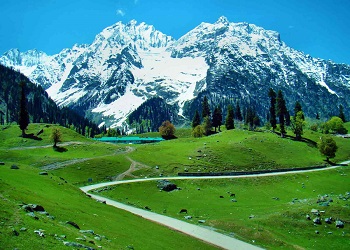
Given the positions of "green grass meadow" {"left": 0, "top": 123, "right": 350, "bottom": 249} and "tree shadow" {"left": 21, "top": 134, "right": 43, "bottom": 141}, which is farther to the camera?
"tree shadow" {"left": 21, "top": 134, "right": 43, "bottom": 141}

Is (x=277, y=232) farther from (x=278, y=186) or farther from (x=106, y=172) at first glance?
(x=106, y=172)

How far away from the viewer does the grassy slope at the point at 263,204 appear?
153 ft

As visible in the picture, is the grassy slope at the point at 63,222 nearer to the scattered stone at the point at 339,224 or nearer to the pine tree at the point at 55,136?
the scattered stone at the point at 339,224

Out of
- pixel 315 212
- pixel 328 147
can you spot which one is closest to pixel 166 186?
pixel 315 212

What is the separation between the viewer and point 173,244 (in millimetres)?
37375

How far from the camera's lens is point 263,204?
2724 inches

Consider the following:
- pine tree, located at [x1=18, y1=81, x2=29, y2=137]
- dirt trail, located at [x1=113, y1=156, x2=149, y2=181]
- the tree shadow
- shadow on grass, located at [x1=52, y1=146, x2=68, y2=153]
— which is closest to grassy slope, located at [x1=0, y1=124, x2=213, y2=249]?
dirt trail, located at [x1=113, y1=156, x2=149, y2=181]

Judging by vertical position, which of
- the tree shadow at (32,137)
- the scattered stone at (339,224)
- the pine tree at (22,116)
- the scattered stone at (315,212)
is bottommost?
the scattered stone at (339,224)

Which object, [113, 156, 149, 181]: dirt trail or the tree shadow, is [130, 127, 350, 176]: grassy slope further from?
the tree shadow

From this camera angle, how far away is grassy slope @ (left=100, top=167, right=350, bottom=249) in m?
46.7

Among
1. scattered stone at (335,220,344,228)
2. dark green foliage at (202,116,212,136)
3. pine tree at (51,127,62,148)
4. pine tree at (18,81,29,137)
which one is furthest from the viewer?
dark green foliage at (202,116,212,136)

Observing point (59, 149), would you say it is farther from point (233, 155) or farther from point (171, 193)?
point (233, 155)

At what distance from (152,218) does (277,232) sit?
746 inches

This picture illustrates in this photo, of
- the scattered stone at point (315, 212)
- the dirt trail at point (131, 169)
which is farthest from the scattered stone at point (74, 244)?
the dirt trail at point (131, 169)
